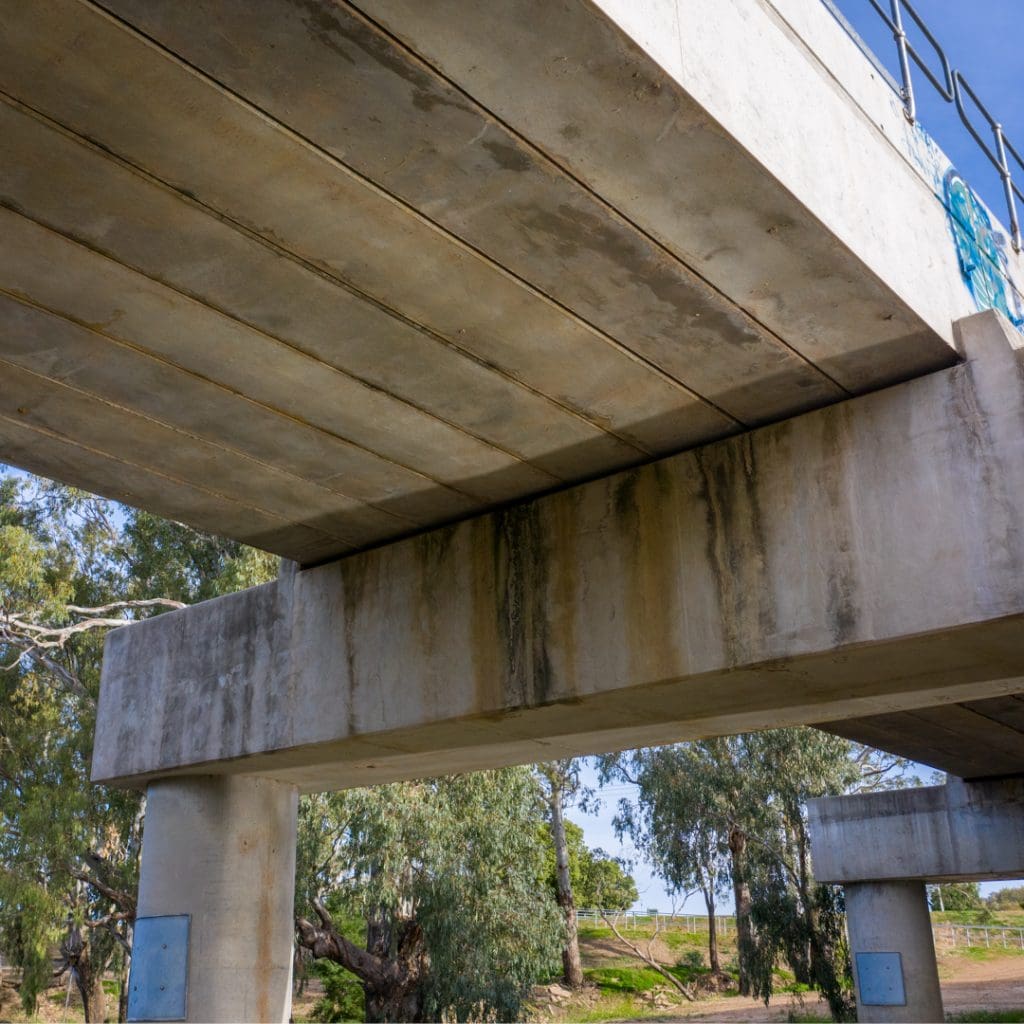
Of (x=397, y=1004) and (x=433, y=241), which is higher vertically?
(x=433, y=241)

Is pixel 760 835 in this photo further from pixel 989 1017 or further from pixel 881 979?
pixel 881 979

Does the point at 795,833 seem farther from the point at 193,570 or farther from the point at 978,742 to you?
the point at 978,742

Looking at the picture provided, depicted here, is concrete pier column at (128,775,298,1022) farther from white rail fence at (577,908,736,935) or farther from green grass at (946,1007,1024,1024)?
white rail fence at (577,908,736,935)

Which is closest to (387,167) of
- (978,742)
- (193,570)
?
(978,742)

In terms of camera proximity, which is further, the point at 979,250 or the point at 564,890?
the point at 564,890

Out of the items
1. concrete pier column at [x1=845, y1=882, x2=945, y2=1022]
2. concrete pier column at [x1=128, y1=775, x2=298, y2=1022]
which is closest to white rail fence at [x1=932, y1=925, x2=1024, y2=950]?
concrete pier column at [x1=845, y1=882, x2=945, y2=1022]

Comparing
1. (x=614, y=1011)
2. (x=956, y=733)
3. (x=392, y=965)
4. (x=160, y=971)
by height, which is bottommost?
(x=614, y=1011)

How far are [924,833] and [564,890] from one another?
80.1ft

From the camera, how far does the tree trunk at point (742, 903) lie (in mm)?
26609

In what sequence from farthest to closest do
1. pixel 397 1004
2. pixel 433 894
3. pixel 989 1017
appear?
1. pixel 989 1017
2. pixel 397 1004
3. pixel 433 894

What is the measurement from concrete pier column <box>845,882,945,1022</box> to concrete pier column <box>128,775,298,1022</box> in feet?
31.6

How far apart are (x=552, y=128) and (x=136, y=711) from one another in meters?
5.82

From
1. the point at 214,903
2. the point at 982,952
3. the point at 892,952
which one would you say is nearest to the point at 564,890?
the point at 982,952

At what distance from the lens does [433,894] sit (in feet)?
68.5
